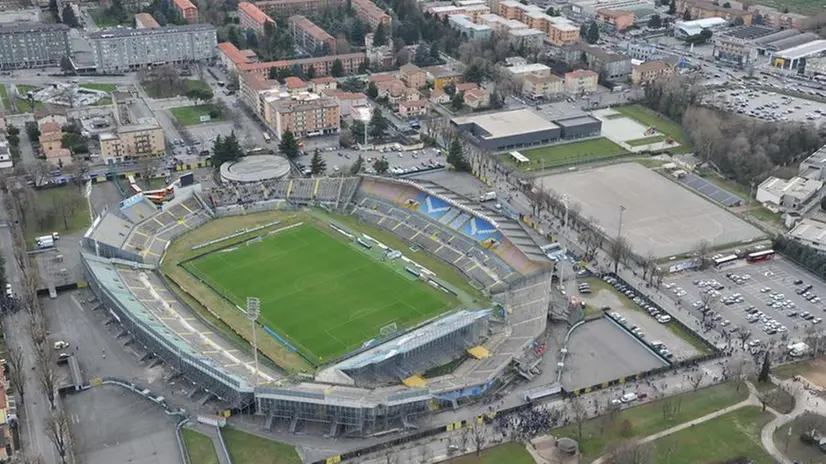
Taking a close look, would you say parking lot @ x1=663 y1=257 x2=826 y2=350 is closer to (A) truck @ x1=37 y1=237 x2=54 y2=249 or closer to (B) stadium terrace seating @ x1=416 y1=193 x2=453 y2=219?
(B) stadium terrace seating @ x1=416 y1=193 x2=453 y2=219

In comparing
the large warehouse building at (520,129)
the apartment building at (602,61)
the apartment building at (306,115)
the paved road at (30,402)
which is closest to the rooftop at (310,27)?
the apartment building at (306,115)

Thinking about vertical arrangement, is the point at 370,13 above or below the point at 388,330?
above

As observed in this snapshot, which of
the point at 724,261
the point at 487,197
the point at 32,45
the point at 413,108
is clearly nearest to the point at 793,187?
the point at 724,261

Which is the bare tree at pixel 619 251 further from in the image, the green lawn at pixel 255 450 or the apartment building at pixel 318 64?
the apartment building at pixel 318 64

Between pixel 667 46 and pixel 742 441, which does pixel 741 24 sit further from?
pixel 742 441

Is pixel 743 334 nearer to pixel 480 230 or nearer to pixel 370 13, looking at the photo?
pixel 480 230

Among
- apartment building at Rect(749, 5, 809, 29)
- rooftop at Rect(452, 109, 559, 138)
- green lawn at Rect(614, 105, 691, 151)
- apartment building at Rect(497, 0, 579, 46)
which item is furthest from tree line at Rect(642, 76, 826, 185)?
apartment building at Rect(749, 5, 809, 29)
